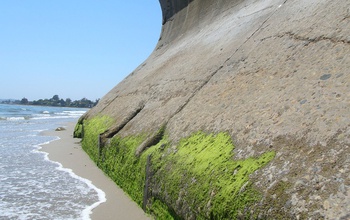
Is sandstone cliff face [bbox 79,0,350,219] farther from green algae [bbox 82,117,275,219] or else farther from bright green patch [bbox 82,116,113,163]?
bright green patch [bbox 82,116,113,163]

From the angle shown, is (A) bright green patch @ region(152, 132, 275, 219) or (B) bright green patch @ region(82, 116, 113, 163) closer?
(A) bright green patch @ region(152, 132, 275, 219)

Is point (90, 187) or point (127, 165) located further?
point (90, 187)

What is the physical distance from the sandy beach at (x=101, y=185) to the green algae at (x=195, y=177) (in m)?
0.13

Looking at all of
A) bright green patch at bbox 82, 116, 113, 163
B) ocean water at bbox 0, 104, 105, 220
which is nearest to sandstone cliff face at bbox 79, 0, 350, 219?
bright green patch at bbox 82, 116, 113, 163

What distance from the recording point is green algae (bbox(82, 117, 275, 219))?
216 centimetres

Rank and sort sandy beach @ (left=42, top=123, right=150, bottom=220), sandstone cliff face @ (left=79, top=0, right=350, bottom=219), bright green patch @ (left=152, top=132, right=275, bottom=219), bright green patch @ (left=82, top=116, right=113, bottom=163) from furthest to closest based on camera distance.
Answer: bright green patch @ (left=82, top=116, right=113, bottom=163) < sandy beach @ (left=42, top=123, right=150, bottom=220) < bright green patch @ (left=152, top=132, right=275, bottom=219) < sandstone cliff face @ (left=79, top=0, right=350, bottom=219)

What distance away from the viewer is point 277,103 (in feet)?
8.86

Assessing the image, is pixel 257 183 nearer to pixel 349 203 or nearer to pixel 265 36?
pixel 349 203

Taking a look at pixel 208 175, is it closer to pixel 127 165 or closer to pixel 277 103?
pixel 277 103

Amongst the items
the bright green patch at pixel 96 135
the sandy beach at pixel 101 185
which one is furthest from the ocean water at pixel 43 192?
the bright green patch at pixel 96 135

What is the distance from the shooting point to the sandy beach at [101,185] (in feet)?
11.8

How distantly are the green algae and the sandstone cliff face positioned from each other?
0.05 m

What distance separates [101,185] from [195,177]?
2520 mm

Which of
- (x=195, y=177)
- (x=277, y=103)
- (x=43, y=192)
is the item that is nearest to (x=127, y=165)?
(x=43, y=192)
